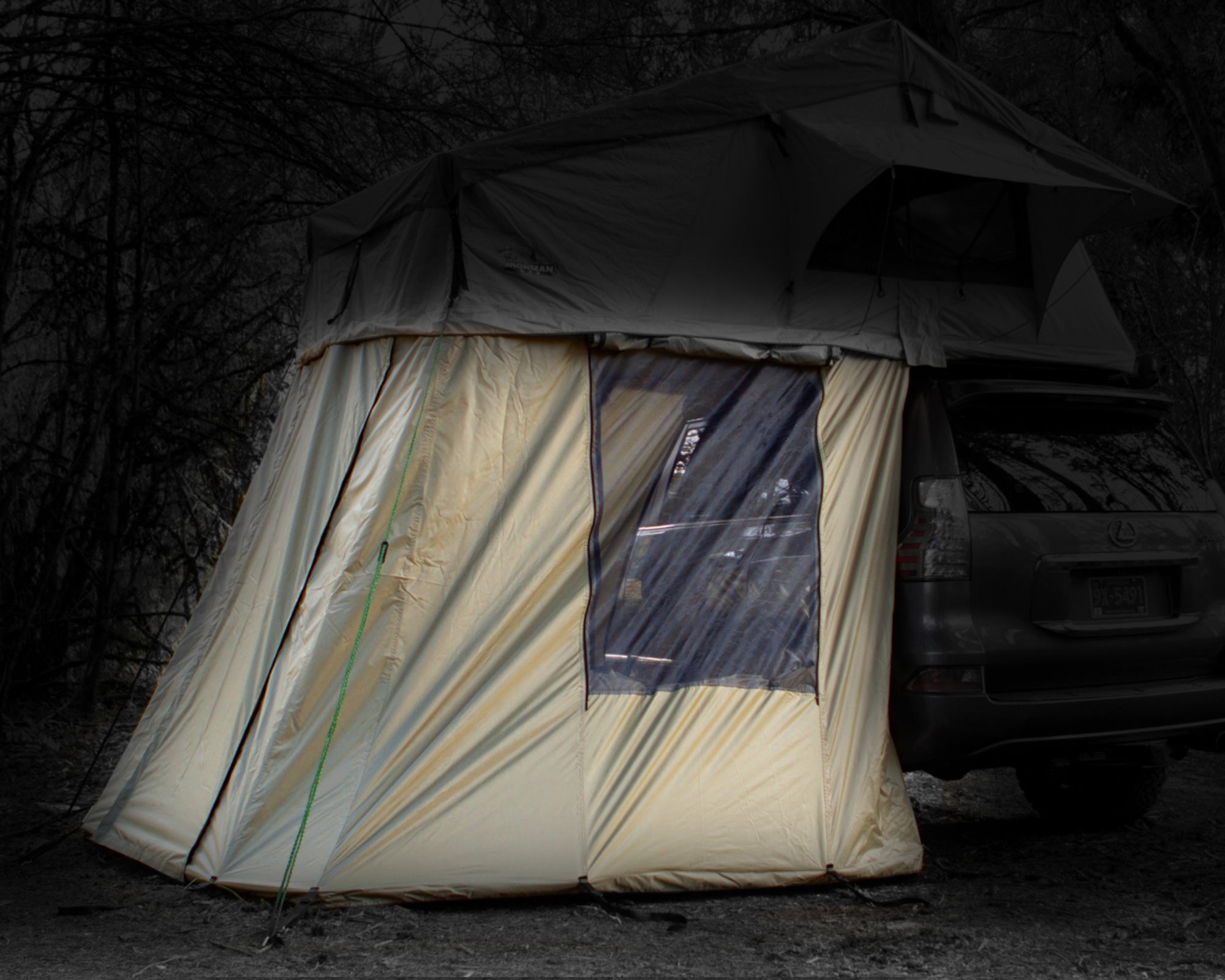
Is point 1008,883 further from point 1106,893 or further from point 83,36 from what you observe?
point 83,36

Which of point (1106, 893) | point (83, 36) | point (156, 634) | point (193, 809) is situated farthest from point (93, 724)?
point (1106, 893)

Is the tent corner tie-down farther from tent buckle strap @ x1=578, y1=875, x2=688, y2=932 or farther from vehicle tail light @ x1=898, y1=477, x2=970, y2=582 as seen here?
vehicle tail light @ x1=898, y1=477, x2=970, y2=582

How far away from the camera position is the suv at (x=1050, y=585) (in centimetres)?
420

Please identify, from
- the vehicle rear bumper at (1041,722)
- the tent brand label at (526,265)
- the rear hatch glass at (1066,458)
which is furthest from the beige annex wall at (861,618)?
the tent brand label at (526,265)

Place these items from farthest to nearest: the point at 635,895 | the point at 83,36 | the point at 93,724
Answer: the point at 93,724 < the point at 83,36 < the point at 635,895

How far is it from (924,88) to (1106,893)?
2973mm

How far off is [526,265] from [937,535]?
1.68 metres

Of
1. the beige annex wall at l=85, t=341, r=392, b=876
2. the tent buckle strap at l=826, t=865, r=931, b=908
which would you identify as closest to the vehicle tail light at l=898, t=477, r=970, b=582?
the tent buckle strap at l=826, t=865, r=931, b=908

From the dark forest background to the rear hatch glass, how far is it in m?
2.24

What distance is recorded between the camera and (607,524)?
4254 millimetres

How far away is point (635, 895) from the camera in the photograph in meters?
4.09

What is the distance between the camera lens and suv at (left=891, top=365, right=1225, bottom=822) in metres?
4.20

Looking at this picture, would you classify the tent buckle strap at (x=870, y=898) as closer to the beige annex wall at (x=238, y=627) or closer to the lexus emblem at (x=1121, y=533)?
the lexus emblem at (x=1121, y=533)

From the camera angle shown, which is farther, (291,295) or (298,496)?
(291,295)
